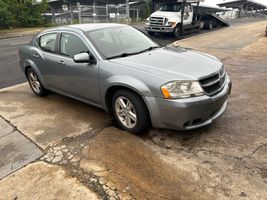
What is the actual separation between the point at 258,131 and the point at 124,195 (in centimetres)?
231

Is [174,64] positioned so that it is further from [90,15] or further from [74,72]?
[90,15]

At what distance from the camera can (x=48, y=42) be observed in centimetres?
512

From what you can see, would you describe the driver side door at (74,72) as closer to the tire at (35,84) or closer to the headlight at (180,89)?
the tire at (35,84)

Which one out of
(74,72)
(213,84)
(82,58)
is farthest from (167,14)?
(213,84)

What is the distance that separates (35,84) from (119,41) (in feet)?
7.91

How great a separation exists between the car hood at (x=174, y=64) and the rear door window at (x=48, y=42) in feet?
5.32

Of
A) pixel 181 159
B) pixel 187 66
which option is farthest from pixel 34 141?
pixel 187 66

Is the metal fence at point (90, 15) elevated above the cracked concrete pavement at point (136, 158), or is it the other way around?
the metal fence at point (90, 15)

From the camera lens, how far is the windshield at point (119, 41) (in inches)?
164

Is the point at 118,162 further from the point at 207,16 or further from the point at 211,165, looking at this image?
the point at 207,16

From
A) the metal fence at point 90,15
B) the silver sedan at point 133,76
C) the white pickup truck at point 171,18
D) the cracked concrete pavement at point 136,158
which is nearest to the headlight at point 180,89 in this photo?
the silver sedan at point 133,76

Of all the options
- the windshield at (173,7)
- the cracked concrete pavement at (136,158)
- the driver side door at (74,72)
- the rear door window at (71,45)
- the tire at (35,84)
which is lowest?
the cracked concrete pavement at (136,158)

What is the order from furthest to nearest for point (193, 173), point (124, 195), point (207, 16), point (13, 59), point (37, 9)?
point (37, 9) → point (207, 16) → point (13, 59) → point (193, 173) → point (124, 195)

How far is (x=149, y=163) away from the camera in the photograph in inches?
126
